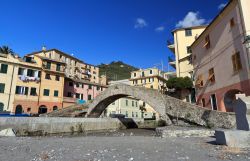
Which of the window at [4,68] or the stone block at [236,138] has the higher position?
the window at [4,68]

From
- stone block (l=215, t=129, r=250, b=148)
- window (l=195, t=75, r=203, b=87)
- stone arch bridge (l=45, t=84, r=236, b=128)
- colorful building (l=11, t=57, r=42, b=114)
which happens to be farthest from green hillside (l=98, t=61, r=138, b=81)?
stone block (l=215, t=129, r=250, b=148)

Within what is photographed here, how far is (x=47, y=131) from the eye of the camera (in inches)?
906

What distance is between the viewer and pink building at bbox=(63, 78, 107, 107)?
46.3 metres

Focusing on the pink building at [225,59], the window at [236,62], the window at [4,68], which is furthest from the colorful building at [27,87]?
the window at [236,62]

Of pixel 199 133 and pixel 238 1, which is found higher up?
pixel 238 1

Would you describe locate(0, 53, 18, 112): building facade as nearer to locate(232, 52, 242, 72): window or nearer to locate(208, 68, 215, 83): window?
locate(208, 68, 215, 83): window

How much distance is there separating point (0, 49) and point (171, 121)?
4598cm

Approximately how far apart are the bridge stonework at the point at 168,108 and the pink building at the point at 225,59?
138 inches

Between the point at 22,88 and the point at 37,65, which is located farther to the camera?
the point at 37,65

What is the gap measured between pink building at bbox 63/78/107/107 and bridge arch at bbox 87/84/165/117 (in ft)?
40.7

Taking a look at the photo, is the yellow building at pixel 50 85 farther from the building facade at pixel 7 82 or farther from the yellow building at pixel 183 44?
the yellow building at pixel 183 44

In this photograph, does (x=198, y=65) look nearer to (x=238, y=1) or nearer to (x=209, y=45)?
(x=209, y=45)

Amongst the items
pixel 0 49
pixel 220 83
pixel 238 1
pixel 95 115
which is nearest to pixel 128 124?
pixel 95 115

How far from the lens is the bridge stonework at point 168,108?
16906 mm
